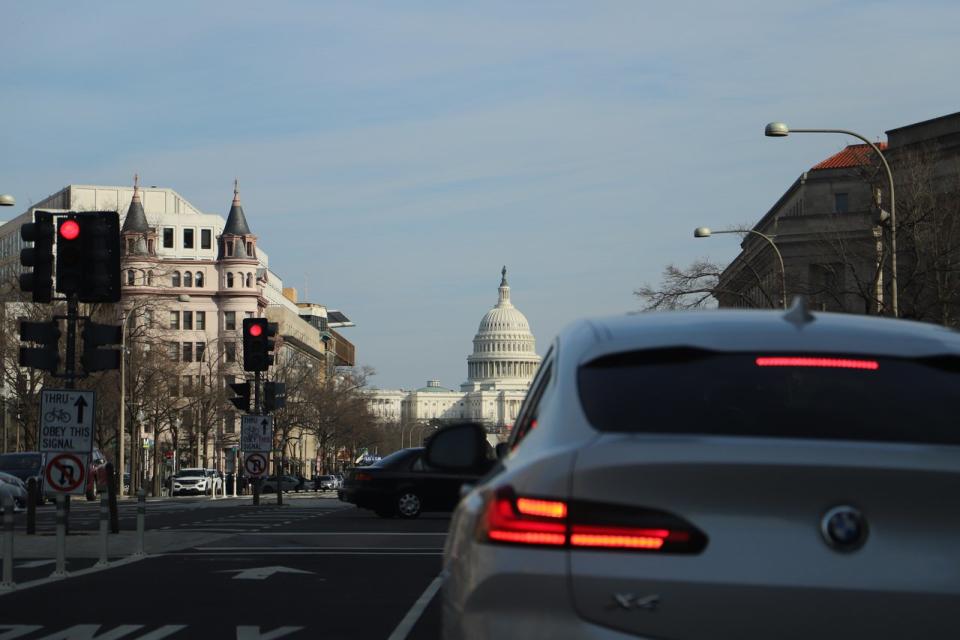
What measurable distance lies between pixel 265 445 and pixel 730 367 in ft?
119

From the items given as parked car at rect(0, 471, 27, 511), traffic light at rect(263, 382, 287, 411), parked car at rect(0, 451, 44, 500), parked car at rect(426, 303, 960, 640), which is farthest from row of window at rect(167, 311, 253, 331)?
parked car at rect(426, 303, 960, 640)

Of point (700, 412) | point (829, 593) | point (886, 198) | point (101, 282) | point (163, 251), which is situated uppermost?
point (163, 251)

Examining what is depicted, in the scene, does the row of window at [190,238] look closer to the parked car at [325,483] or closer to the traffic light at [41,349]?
the parked car at [325,483]

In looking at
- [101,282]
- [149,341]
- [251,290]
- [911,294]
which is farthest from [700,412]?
[251,290]

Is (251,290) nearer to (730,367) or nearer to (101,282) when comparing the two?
(101,282)

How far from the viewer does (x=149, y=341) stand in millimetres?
75125

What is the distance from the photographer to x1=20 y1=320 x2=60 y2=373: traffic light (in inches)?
815

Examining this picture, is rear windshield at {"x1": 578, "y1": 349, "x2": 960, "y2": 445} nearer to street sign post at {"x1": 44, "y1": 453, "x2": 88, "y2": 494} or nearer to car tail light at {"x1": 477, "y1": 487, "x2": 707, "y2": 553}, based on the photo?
car tail light at {"x1": 477, "y1": 487, "x2": 707, "y2": 553}

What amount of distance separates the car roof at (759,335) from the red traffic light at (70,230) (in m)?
16.0

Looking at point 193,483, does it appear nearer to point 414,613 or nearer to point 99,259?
point 99,259

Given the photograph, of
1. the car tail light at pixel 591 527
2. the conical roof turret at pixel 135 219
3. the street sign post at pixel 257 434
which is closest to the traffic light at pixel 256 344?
the street sign post at pixel 257 434

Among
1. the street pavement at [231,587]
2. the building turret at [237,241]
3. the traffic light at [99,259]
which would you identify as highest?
the building turret at [237,241]

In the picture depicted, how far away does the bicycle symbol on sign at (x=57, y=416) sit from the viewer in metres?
19.2

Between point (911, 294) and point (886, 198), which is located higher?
point (886, 198)
